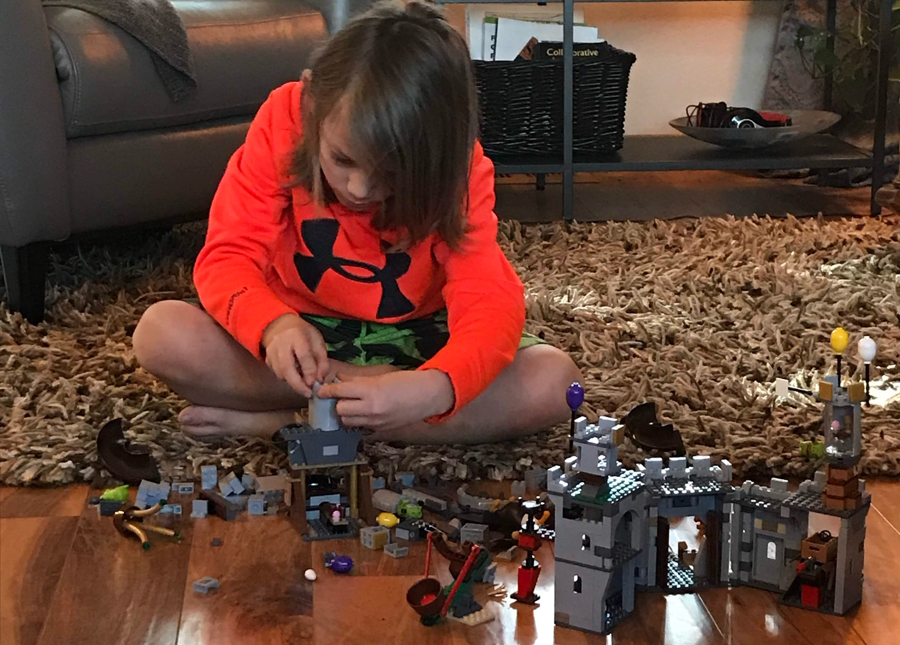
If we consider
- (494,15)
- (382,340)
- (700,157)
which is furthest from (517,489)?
(494,15)

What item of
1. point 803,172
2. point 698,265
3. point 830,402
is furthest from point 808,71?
point 830,402

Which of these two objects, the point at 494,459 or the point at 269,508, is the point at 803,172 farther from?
the point at 269,508

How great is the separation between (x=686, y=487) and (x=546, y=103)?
1.55 meters

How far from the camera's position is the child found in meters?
1.00

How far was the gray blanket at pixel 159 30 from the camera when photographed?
1.65 m

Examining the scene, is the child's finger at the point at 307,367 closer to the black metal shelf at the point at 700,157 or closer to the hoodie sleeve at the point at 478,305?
the hoodie sleeve at the point at 478,305

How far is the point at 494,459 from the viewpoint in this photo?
A: 1.17m

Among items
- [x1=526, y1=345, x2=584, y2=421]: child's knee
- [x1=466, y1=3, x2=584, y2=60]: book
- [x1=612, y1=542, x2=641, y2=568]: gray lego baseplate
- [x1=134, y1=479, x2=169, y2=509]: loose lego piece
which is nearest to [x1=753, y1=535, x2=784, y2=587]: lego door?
[x1=612, y1=542, x2=641, y2=568]: gray lego baseplate

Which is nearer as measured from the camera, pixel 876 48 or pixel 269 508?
pixel 269 508

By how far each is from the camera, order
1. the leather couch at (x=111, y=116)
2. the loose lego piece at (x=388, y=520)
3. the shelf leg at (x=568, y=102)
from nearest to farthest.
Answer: the loose lego piece at (x=388, y=520), the leather couch at (x=111, y=116), the shelf leg at (x=568, y=102)

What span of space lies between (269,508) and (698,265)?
102 centimetres

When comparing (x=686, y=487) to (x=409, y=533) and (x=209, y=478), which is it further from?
(x=209, y=478)

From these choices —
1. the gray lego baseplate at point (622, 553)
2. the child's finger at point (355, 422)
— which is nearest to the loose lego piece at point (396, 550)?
the child's finger at point (355, 422)

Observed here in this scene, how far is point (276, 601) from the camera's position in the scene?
35.8 inches
